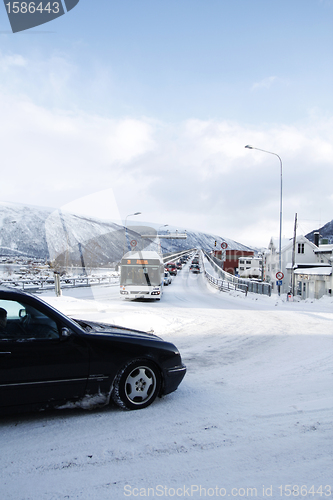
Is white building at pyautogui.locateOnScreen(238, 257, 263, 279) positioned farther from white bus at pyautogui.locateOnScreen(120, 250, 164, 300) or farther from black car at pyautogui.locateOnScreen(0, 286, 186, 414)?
black car at pyautogui.locateOnScreen(0, 286, 186, 414)

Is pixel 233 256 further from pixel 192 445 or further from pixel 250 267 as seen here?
pixel 192 445

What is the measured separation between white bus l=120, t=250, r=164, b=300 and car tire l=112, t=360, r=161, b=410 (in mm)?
16609

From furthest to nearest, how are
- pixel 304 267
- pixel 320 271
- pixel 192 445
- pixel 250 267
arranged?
1. pixel 250 267
2. pixel 304 267
3. pixel 320 271
4. pixel 192 445

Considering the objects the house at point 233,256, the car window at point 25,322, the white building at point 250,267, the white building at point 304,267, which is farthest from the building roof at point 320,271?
the house at point 233,256

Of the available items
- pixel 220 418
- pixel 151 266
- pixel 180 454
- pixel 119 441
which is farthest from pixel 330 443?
pixel 151 266

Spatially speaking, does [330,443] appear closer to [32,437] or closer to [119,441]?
[119,441]

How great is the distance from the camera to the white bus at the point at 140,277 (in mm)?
20750

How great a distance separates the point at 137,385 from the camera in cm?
395

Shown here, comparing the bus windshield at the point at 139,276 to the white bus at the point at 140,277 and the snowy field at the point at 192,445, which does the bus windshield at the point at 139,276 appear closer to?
the white bus at the point at 140,277

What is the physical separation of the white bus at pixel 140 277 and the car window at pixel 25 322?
17104 mm

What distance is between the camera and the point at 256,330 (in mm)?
10227

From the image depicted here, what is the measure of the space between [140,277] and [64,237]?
34.4 feet

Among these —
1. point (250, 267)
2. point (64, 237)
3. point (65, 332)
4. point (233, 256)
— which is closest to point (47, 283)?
point (64, 237)

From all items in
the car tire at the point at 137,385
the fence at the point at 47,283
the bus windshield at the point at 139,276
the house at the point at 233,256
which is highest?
the house at the point at 233,256
